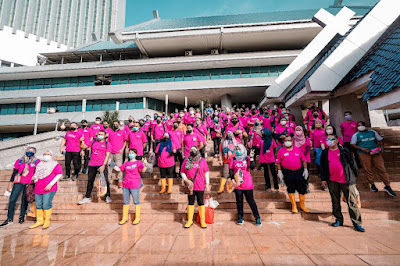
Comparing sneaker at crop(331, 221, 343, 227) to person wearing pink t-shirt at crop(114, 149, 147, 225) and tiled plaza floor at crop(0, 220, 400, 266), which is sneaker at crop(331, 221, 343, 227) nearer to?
tiled plaza floor at crop(0, 220, 400, 266)

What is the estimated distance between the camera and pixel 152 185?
605 cm

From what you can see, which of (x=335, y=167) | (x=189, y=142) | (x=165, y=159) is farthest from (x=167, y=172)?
(x=335, y=167)

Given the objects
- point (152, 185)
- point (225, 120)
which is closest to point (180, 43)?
point (225, 120)

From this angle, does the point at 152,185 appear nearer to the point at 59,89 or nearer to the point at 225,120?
the point at 225,120

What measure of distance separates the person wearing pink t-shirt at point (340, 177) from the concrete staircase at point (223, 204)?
553 millimetres

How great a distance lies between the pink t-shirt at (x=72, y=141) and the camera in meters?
6.41

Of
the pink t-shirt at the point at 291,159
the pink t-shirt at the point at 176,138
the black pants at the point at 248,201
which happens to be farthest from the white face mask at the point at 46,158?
the pink t-shirt at the point at 291,159

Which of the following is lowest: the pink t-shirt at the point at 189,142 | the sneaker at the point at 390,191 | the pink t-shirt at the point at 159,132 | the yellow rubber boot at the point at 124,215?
the yellow rubber boot at the point at 124,215

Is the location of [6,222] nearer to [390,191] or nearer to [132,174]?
[132,174]

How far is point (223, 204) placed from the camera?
5055 mm

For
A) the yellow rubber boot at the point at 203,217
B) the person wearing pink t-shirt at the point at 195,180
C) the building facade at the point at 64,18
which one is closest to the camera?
the yellow rubber boot at the point at 203,217

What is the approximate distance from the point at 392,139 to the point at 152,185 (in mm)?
11170

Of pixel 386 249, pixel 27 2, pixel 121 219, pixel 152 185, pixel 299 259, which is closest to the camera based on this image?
pixel 299 259

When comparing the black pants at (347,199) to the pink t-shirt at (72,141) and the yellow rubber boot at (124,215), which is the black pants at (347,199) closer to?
the yellow rubber boot at (124,215)
